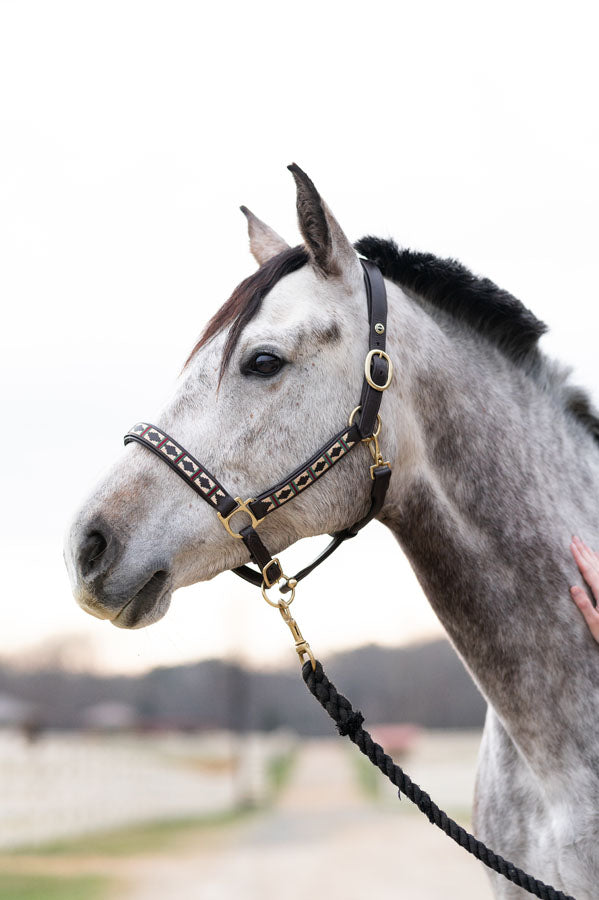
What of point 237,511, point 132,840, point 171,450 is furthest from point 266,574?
point 132,840

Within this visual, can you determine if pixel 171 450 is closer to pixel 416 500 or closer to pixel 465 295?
pixel 416 500

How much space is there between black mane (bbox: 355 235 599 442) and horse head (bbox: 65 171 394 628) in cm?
38

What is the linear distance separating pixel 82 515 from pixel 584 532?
5.68 feet

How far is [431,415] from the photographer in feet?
8.75

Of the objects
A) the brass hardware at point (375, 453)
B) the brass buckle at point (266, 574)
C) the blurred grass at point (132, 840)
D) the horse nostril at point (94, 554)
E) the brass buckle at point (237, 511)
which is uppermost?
the brass hardware at point (375, 453)

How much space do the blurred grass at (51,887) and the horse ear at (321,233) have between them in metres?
20.5

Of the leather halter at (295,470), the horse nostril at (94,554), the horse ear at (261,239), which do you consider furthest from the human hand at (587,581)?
the horse ear at (261,239)

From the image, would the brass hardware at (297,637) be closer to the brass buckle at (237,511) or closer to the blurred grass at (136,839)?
the brass buckle at (237,511)

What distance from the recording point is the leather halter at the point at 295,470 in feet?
7.86

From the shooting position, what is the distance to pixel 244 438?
2438 millimetres

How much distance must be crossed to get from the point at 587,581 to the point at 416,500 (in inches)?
25.4

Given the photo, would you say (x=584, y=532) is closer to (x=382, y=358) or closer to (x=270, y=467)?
(x=382, y=358)

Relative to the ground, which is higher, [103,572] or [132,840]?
[103,572]

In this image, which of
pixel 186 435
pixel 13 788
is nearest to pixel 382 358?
pixel 186 435
